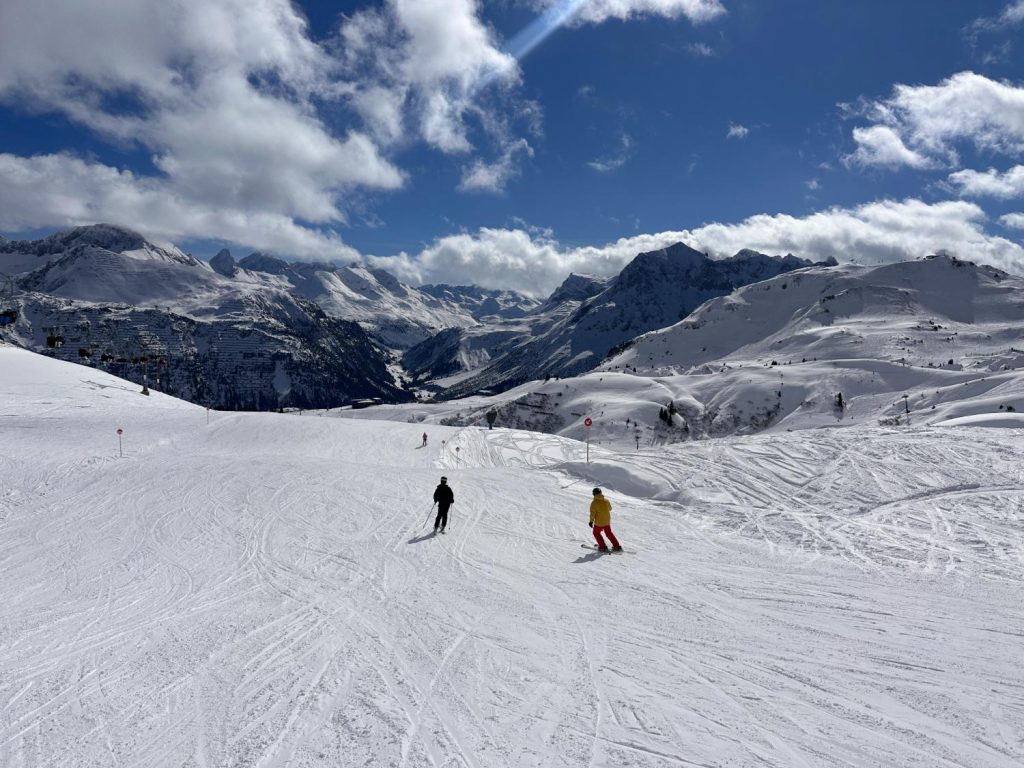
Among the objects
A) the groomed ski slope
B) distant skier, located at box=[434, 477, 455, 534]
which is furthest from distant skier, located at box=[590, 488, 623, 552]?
distant skier, located at box=[434, 477, 455, 534]

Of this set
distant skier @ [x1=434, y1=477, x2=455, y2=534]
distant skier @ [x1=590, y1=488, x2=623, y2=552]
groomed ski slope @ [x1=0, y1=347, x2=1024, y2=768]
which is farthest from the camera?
distant skier @ [x1=434, y1=477, x2=455, y2=534]

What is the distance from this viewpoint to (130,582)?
12945 mm

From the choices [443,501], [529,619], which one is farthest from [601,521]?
[529,619]

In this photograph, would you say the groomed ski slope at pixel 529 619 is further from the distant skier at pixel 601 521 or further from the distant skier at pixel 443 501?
the distant skier at pixel 443 501

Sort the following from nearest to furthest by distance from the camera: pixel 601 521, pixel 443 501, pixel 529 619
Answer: pixel 529 619
pixel 601 521
pixel 443 501

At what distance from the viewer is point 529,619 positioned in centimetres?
1040

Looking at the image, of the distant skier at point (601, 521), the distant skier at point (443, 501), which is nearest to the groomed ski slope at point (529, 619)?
the distant skier at point (601, 521)

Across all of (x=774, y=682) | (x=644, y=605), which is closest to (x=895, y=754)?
(x=774, y=682)

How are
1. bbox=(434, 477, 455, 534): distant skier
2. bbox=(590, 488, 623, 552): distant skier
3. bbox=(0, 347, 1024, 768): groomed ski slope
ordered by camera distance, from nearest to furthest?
bbox=(0, 347, 1024, 768): groomed ski slope → bbox=(590, 488, 623, 552): distant skier → bbox=(434, 477, 455, 534): distant skier

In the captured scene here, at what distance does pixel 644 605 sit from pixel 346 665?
5889 millimetres

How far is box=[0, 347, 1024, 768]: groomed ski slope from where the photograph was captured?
21.9ft

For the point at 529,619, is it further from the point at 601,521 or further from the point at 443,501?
the point at 443,501

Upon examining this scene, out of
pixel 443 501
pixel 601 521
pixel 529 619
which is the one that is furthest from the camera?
pixel 443 501

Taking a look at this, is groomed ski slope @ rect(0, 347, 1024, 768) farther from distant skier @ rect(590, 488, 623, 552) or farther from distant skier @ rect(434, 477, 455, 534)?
distant skier @ rect(434, 477, 455, 534)
